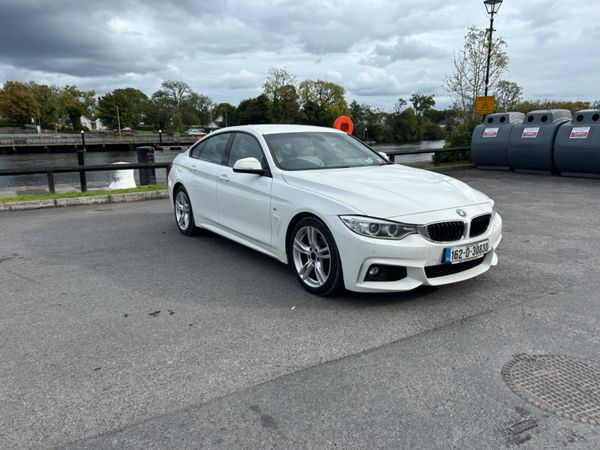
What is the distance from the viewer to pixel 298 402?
2770 mm

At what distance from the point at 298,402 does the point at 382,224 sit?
1.72 m

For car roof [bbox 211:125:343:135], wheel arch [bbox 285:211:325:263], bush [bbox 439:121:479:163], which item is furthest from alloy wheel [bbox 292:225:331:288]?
bush [bbox 439:121:479:163]

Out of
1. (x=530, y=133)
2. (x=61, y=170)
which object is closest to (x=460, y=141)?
(x=530, y=133)

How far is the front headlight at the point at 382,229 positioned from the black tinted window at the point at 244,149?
1.72 meters

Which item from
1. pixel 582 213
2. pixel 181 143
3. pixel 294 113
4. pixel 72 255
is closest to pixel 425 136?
pixel 294 113

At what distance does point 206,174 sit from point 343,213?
2710 mm

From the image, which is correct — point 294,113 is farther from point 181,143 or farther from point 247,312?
point 247,312

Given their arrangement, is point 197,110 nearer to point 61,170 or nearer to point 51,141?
point 51,141

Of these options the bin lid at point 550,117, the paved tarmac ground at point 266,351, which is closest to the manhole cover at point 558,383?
the paved tarmac ground at point 266,351

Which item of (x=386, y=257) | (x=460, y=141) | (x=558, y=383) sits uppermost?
(x=460, y=141)

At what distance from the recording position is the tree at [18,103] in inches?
4058

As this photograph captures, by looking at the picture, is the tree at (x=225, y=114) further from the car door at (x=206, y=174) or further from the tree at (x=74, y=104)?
the car door at (x=206, y=174)

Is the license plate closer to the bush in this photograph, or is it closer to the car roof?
the car roof

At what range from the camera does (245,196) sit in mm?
5340
